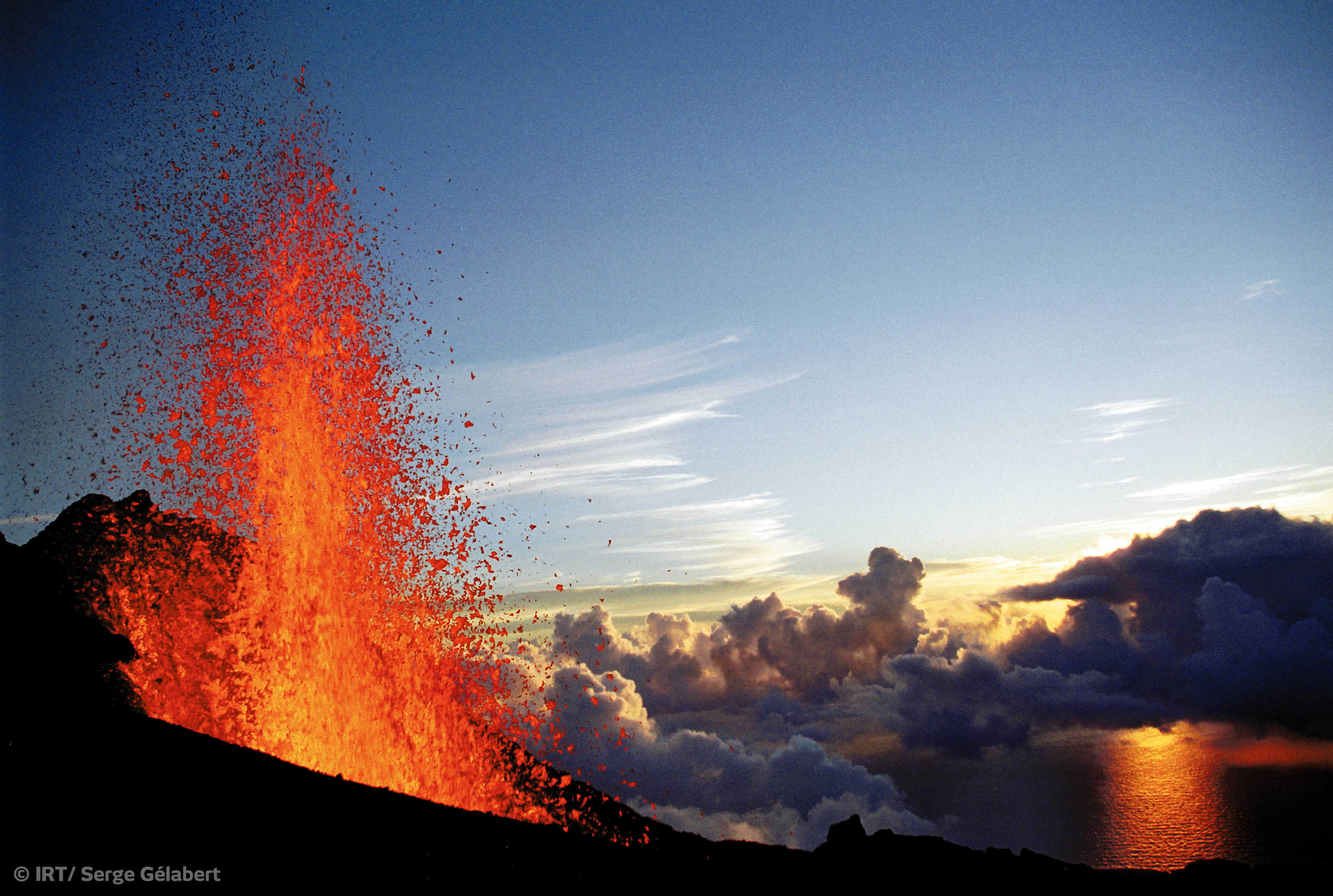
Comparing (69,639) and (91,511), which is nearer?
(69,639)

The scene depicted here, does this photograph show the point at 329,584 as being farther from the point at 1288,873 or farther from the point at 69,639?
the point at 1288,873

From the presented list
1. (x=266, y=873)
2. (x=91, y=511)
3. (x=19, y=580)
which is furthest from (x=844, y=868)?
(x=91, y=511)

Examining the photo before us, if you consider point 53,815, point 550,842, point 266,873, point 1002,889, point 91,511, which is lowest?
point 1002,889

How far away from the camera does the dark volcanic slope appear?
1658 centimetres

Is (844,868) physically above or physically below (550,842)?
below

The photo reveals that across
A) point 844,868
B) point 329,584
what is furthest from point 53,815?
point 844,868

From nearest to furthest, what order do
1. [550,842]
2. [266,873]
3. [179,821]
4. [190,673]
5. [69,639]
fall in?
[266,873], [179,821], [550,842], [69,639], [190,673]

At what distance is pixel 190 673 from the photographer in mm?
37094

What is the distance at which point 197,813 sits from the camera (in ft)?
59.4

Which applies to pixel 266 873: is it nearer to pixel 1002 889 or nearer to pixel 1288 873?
pixel 1002 889

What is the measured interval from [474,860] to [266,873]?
497 centimetres

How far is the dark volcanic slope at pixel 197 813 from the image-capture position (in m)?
16.6

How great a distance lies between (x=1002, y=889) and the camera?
→ 139 feet

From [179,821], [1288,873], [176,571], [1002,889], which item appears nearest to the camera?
[179,821]
